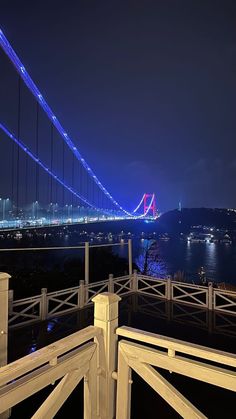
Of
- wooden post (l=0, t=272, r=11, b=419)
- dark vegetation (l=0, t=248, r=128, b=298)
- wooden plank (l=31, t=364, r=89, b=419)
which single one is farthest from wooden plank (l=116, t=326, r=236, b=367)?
dark vegetation (l=0, t=248, r=128, b=298)

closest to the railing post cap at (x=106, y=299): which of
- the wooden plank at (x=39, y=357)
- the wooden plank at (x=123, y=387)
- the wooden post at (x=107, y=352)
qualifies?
the wooden post at (x=107, y=352)

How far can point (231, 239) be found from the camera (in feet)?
200

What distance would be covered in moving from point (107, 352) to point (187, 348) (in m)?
0.52

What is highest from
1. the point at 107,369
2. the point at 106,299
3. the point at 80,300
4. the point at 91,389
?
the point at 106,299

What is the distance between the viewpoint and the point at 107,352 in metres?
1.80

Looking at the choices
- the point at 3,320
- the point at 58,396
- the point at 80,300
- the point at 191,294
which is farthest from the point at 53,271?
the point at 58,396

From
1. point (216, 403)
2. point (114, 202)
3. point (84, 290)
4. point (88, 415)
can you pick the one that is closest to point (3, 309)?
point (88, 415)

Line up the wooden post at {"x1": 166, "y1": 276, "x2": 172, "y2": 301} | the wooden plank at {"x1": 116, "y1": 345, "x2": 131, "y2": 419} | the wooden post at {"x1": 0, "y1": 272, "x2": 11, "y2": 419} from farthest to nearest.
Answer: the wooden post at {"x1": 166, "y1": 276, "x2": 172, "y2": 301}
the wooden post at {"x1": 0, "y1": 272, "x2": 11, "y2": 419}
the wooden plank at {"x1": 116, "y1": 345, "x2": 131, "y2": 419}

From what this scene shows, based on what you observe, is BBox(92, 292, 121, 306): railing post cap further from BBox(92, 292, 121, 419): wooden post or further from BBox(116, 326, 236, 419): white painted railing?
BBox(116, 326, 236, 419): white painted railing

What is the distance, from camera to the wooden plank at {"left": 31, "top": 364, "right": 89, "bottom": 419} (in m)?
1.43

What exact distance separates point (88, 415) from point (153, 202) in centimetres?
6396

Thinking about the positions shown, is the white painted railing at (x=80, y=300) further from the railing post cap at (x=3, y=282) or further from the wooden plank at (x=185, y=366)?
the wooden plank at (x=185, y=366)

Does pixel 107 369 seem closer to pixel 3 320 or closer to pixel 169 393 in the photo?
pixel 169 393

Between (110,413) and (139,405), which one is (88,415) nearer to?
(110,413)
